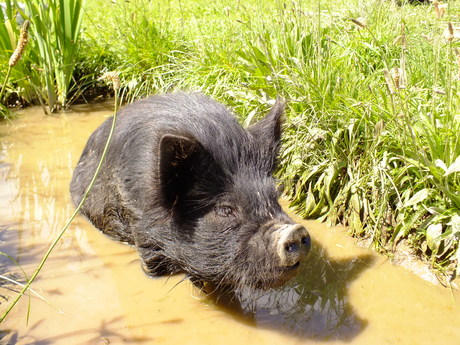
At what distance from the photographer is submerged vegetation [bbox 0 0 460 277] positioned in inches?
149

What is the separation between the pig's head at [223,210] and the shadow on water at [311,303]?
34 centimetres

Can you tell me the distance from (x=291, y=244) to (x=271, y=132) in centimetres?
99

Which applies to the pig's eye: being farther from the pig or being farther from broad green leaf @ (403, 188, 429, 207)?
broad green leaf @ (403, 188, 429, 207)

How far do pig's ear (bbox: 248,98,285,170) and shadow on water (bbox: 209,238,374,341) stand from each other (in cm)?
86

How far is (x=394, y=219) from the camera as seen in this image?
4.08m

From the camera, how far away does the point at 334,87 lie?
4734 mm

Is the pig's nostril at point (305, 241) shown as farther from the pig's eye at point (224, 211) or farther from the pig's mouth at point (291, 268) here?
the pig's eye at point (224, 211)

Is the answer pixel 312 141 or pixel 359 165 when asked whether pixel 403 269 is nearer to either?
pixel 359 165

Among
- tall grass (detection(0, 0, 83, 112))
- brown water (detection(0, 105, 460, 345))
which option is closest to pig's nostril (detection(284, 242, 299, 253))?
brown water (detection(0, 105, 460, 345))

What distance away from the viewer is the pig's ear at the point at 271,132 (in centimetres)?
360

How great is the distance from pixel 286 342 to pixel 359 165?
5.55ft

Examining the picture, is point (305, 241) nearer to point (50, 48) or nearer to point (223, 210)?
point (223, 210)

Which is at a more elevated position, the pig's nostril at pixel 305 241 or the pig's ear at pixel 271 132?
the pig's ear at pixel 271 132

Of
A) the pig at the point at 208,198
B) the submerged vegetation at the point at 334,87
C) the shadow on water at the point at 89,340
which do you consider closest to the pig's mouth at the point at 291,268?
the pig at the point at 208,198
